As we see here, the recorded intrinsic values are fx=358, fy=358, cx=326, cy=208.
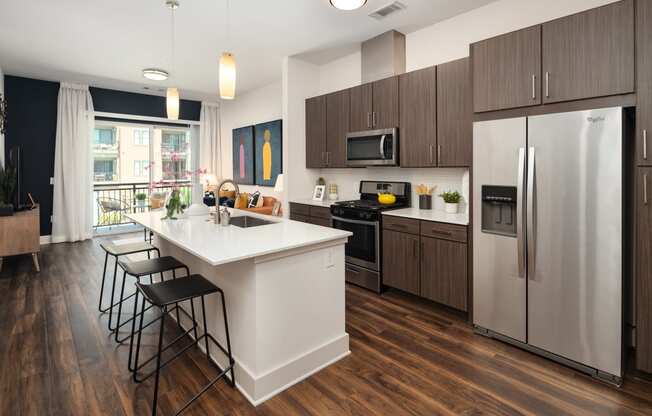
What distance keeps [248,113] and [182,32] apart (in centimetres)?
315

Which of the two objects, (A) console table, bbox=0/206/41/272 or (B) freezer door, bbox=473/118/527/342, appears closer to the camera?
(B) freezer door, bbox=473/118/527/342

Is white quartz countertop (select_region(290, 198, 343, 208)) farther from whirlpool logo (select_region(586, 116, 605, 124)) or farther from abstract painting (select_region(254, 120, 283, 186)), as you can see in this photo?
whirlpool logo (select_region(586, 116, 605, 124))

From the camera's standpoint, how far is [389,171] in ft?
14.3

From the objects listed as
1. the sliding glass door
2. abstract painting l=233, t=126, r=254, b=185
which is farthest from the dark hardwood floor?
the sliding glass door

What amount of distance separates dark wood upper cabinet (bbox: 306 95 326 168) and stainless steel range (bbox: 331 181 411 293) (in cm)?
100

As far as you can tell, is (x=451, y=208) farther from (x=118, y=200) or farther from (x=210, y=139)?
(x=118, y=200)

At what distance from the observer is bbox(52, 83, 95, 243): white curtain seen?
6.27 m

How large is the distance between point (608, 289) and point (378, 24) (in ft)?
10.5

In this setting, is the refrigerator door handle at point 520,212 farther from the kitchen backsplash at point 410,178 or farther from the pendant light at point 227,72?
the pendant light at point 227,72

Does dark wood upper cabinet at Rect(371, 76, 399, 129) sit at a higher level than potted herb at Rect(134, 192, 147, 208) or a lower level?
higher

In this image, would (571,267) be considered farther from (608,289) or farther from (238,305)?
(238,305)

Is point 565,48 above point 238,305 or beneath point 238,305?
above

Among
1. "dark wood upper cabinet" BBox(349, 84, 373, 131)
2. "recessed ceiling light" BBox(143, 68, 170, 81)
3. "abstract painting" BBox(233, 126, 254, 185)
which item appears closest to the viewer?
"dark wood upper cabinet" BBox(349, 84, 373, 131)

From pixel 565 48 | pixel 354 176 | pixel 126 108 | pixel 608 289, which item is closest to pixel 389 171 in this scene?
pixel 354 176
